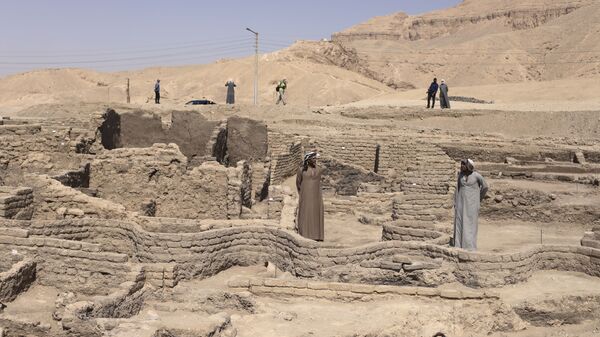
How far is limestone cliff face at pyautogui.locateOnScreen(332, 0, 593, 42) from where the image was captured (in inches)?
3501

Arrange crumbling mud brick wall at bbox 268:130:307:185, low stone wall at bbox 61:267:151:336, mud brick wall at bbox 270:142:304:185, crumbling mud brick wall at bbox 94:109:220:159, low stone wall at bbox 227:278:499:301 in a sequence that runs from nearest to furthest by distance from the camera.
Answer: low stone wall at bbox 61:267:151:336
low stone wall at bbox 227:278:499:301
mud brick wall at bbox 270:142:304:185
crumbling mud brick wall at bbox 268:130:307:185
crumbling mud brick wall at bbox 94:109:220:159

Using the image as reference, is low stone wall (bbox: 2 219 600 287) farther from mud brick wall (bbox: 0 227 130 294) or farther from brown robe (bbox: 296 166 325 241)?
brown robe (bbox: 296 166 325 241)

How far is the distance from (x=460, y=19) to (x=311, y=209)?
94.7 meters

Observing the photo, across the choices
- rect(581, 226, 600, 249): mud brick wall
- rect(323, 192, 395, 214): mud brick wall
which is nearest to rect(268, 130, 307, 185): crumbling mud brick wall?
rect(323, 192, 395, 214): mud brick wall

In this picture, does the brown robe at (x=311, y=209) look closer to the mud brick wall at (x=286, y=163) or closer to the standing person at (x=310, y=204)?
the standing person at (x=310, y=204)

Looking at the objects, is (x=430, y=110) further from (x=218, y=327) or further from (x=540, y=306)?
(x=218, y=327)

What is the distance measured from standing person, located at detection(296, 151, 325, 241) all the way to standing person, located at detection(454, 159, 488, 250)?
1.92m

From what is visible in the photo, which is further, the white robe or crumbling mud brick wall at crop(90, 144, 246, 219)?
crumbling mud brick wall at crop(90, 144, 246, 219)

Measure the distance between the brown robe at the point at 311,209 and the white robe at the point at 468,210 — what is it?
191 cm

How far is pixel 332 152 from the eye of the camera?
19453 millimetres

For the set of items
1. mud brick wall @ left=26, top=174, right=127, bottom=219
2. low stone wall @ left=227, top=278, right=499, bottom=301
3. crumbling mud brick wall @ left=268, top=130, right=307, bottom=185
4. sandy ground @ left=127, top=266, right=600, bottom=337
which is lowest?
sandy ground @ left=127, top=266, right=600, bottom=337

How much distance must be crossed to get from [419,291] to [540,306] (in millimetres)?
1471

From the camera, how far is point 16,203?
10.4m

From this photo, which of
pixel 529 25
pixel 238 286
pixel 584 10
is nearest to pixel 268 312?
pixel 238 286
